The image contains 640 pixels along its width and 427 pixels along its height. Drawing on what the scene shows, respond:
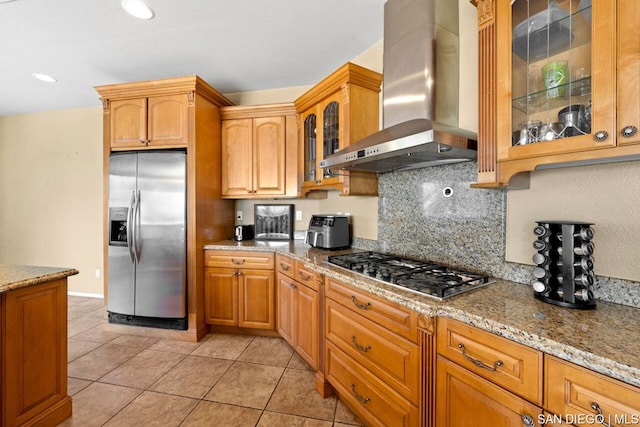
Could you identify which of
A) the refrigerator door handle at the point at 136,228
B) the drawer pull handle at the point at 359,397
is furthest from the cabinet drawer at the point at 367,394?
the refrigerator door handle at the point at 136,228

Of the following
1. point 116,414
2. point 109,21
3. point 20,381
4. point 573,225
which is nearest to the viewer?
point 573,225

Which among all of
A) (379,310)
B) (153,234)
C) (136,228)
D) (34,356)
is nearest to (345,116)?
(379,310)

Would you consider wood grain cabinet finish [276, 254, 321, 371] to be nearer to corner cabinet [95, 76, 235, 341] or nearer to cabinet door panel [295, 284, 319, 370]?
cabinet door panel [295, 284, 319, 370]

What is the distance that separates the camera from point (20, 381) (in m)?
1.43

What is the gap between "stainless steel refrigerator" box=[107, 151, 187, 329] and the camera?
105 inches

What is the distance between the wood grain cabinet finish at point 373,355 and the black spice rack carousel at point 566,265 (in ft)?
1.85

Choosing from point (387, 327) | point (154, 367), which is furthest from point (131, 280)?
point (387, 327)

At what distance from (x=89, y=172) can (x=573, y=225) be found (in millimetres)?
5237

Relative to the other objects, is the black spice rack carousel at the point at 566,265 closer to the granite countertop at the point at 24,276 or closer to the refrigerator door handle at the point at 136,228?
the granite countertop at the point at 24,276

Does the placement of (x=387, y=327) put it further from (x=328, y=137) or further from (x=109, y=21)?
(x=109, y=21)

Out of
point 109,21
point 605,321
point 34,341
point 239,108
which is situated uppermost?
point 109,21

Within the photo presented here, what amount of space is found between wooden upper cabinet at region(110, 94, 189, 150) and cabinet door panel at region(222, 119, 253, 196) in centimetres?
50

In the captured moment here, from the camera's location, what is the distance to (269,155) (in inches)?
119

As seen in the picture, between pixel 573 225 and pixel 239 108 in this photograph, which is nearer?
pixel 573 225
